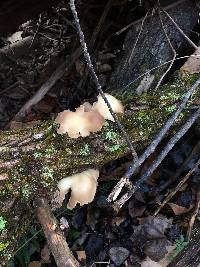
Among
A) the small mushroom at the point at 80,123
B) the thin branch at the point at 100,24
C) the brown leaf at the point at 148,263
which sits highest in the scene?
the thin branch at the point at 100,24

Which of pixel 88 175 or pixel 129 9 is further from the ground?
pixel 129 9

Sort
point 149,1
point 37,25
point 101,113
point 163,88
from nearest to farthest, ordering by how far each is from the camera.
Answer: point 101,113 < point 163,88 < point 149,1 < point 37,25

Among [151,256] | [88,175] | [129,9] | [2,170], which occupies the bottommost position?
[151,256]

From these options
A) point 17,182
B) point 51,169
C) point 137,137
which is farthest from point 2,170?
point 137,137

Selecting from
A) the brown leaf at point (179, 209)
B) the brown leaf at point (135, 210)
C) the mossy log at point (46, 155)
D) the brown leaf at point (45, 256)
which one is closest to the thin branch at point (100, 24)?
the mossy log at point (46, 155)

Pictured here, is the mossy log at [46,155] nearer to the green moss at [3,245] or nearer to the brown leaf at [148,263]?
the green moss at [3,245]

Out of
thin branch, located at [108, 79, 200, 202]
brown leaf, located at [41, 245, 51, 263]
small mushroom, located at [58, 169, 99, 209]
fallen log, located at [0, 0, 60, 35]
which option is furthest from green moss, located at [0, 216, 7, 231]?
fallen log, located at [0, 0, 60, 35]

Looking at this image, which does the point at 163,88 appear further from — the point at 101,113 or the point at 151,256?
the point at 151,256

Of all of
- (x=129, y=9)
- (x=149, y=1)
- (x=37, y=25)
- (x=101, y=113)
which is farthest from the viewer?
(x=37, y=25)
